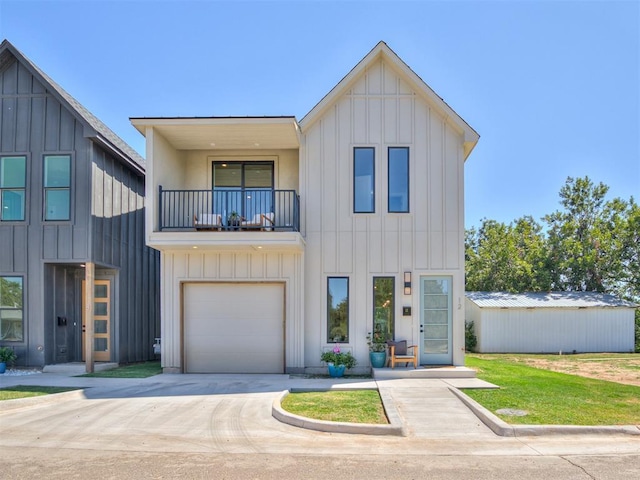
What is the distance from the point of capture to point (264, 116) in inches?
475

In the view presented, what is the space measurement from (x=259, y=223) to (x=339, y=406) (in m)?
5.31

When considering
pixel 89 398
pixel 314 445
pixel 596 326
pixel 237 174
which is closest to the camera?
pixel 314 445

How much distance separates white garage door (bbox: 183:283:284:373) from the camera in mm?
12969

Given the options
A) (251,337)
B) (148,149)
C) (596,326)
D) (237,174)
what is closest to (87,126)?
(148,149)

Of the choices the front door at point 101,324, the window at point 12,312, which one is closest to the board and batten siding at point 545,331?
A: the front door at point 101,324

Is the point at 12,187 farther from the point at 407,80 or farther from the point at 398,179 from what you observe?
the point at 407,80

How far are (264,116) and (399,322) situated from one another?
610cm

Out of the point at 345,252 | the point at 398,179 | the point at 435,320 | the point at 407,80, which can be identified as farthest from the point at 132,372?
the point at 407,80

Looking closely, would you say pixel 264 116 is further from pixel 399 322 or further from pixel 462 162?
pixel 399 322

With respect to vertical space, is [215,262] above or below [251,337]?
above

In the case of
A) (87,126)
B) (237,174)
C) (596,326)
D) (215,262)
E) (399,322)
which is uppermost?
(87,126)

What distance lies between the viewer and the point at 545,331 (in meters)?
22.1

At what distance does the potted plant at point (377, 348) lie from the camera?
1245 centimetres

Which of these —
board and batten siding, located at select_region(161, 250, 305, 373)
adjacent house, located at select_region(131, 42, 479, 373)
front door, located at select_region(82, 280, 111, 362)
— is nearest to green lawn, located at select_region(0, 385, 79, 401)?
board and batten siding, located at select_region(161, 250, 305, 373)
